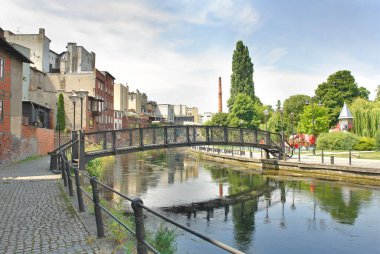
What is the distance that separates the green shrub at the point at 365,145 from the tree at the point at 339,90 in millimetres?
21969

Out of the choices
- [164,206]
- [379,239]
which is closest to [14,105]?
[164,206]

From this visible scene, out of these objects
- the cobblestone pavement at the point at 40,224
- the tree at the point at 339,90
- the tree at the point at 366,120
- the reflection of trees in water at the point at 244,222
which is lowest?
the reflection of trees in water at the point at 244,222

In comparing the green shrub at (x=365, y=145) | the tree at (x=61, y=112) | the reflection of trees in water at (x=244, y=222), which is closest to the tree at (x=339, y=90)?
the green shrub at (x=365, y=145)

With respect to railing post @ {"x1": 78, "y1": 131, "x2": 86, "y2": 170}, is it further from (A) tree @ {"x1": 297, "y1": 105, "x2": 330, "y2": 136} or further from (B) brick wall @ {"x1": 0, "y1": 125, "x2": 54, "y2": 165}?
(A) tree @ {"x1": 297, "y1": 105, "x2": 330, "y2": 136}

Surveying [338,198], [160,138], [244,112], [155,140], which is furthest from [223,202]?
[244,112]

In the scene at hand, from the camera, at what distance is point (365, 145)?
127ft

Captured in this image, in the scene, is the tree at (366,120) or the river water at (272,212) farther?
the tree at (366,120)

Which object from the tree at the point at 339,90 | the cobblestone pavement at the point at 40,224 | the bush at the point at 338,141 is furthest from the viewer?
the tree at the point at 339,90

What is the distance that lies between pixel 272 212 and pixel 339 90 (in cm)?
5550

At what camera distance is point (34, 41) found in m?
53.9

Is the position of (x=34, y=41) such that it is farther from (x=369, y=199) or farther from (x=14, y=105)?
(x=369, y=199)

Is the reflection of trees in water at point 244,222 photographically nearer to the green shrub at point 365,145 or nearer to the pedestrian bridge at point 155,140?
the pedestrian bridge at point 155,140

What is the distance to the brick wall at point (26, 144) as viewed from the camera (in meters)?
25.2

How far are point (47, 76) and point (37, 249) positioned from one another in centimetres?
5446
